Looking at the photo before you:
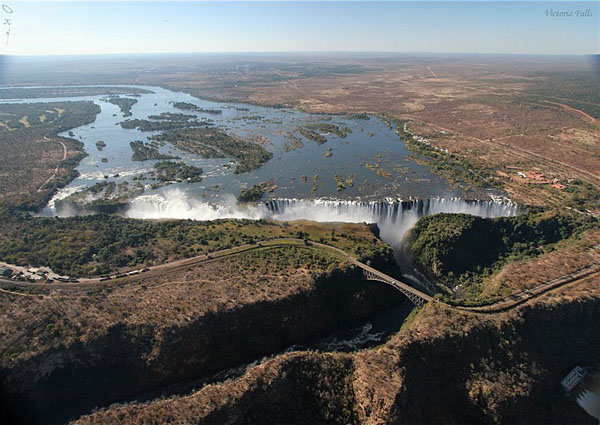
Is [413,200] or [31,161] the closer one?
[413,200]

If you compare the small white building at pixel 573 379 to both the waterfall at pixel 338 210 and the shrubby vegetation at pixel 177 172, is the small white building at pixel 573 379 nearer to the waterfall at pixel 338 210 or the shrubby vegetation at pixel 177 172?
the waterfall at pixel 338 210

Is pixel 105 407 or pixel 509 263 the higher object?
pixel 509 263

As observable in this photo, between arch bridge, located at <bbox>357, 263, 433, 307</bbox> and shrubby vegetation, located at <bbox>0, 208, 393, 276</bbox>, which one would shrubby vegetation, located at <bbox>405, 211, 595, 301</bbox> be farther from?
arch bridge, located at <bbox>357, 263, 433, 307</bbox>

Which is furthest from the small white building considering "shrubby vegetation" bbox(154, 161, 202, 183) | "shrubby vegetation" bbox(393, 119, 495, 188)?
"shrubby vegetation" bbox(154, 161, 202, 183)

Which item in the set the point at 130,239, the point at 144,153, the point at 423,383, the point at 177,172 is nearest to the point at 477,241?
the point at 423,383

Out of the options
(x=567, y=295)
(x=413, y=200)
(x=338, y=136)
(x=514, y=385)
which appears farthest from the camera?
(x=338, y=136)

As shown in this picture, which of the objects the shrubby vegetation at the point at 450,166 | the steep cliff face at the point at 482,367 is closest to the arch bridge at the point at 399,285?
the steep cliff face at the point at 482,367

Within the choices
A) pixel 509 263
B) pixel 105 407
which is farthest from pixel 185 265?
pixel 509 263

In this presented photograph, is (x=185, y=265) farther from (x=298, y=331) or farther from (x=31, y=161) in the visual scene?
(x=31, y=161)
